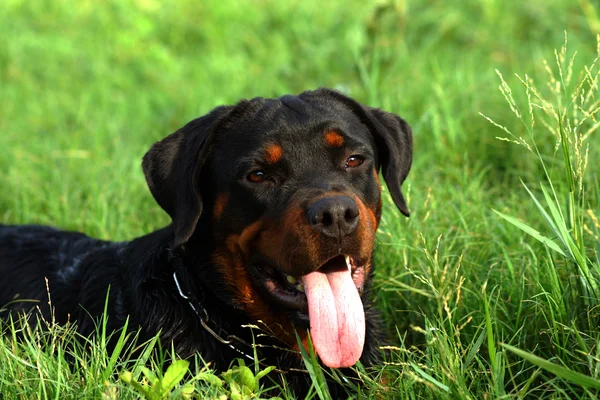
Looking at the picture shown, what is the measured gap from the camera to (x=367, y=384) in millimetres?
3117

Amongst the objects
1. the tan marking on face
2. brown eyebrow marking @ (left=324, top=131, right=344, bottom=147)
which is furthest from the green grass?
brown eyebrow marking @ (left=324, top=131, right=344, bottom=147)

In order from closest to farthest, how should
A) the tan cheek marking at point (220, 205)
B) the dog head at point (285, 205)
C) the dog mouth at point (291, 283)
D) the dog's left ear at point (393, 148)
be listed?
the dog head at point (285, 205), the dog mouth at point (291, 283), the tan cheek marking at point (220, 205), the dog's left ear at point (393, 148)

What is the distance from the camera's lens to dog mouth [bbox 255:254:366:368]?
3059 millimetres

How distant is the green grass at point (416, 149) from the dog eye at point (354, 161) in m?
0.41

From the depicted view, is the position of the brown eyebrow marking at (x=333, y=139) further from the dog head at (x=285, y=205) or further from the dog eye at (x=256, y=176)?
the dog eye at (x=256, y=176)

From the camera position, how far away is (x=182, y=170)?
3.30 meters

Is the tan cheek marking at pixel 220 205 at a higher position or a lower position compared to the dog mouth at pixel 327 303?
higher

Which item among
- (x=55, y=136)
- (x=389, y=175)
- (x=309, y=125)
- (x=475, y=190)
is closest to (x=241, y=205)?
(x=309, y=125)

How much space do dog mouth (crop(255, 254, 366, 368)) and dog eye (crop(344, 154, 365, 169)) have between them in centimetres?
41

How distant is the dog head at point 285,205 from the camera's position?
3018 millimetres

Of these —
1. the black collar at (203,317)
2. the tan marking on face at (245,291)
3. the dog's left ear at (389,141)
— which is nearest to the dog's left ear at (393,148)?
the dog's left ear at (389,141)

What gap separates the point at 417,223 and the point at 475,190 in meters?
0.66

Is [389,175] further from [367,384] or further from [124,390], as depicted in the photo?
[124,390]

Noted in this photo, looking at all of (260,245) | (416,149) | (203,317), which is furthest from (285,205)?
(416,149)
